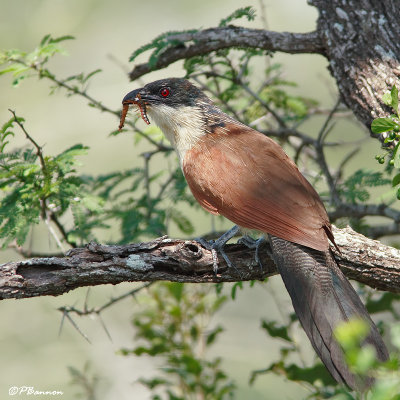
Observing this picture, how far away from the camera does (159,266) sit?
280cm

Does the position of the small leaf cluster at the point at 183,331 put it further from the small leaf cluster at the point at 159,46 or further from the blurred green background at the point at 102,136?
the small leaf cluster at the point at 159,46

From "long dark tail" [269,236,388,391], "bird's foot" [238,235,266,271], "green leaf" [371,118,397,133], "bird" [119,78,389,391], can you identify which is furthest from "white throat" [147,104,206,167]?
"green leaf" [371,118,397,133]

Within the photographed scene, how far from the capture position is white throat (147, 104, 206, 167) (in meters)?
3.81

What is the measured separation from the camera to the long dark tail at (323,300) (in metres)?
2.43

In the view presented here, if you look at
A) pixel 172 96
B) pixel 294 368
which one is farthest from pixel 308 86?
pixel 294 368

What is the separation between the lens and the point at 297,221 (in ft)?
9.72

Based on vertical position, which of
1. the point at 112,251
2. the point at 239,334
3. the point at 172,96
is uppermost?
the point at 172,96

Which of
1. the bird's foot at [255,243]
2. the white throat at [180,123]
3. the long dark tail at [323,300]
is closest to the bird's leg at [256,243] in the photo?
the bird's foot at [255,243]

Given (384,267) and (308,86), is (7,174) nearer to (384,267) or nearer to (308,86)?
(384,267)

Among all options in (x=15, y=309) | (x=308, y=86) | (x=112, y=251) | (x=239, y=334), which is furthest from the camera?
(x=308, y=86)

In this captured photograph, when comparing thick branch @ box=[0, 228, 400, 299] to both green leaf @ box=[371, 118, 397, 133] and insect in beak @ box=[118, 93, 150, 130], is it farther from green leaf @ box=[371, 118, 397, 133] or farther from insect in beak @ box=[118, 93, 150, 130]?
insect in beak @ box=[118, 93, 150, 130]

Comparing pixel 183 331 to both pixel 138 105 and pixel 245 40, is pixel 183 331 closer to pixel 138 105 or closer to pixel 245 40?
pixel 138 105

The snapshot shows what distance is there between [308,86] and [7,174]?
6.67 metres

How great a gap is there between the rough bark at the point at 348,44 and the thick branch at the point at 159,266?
880mm
